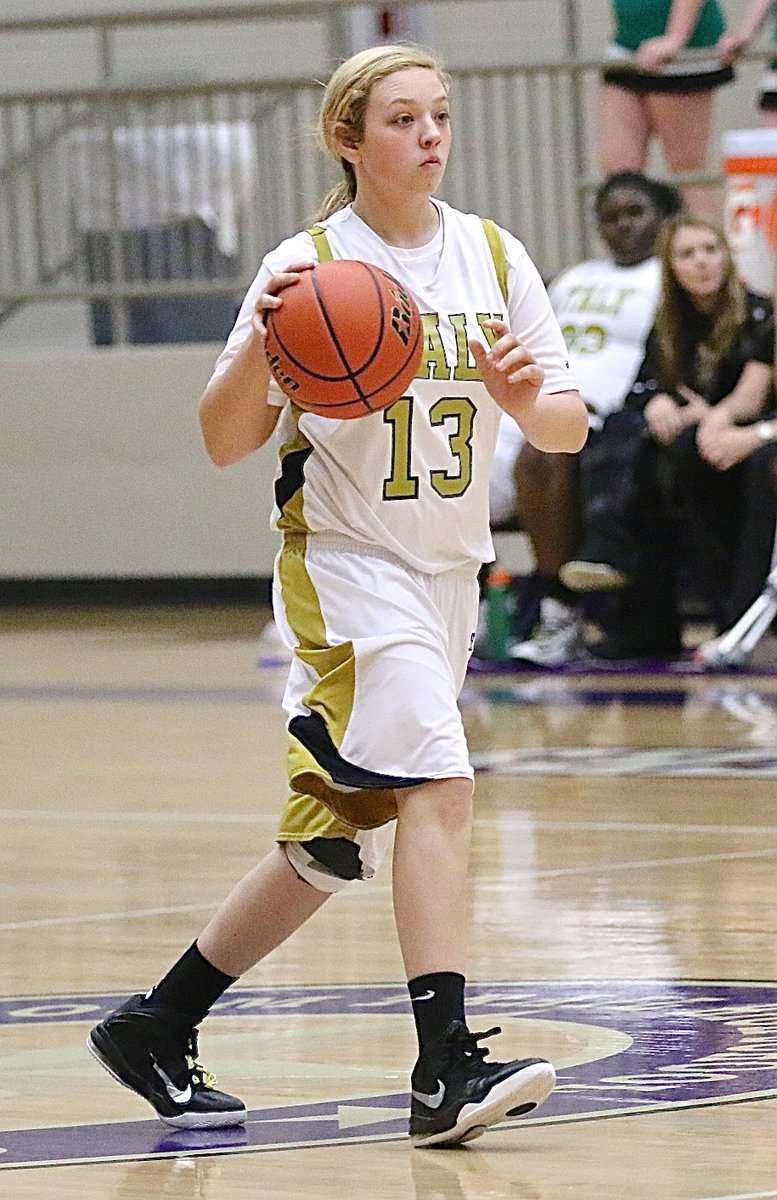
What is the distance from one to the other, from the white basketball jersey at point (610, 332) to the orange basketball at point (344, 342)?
6.61 meters

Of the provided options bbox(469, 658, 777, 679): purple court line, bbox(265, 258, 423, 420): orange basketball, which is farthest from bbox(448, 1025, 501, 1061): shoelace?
bbox(469, 658, 777, 679): purple court line

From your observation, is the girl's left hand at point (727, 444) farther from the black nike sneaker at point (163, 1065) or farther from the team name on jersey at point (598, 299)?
the black nike sneaker at point (163, 1065)

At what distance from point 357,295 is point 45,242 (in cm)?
1039

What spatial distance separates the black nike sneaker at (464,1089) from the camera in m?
3.07

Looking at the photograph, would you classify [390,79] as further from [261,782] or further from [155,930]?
[261,782]

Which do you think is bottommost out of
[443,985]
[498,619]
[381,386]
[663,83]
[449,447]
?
[498,619]

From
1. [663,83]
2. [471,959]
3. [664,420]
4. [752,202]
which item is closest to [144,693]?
[664,420]

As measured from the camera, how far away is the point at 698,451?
9.27 metres

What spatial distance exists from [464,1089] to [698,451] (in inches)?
250

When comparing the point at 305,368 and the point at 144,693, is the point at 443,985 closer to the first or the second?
the point at 305,368

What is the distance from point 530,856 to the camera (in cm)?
552

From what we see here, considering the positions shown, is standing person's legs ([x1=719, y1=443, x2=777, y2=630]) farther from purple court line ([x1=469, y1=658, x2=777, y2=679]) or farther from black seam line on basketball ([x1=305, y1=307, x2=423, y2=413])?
black seam line on basketball ([x1=305, y1=307, x2=423, y2=413])

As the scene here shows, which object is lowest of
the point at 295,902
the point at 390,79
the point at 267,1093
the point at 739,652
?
the point at 739,652

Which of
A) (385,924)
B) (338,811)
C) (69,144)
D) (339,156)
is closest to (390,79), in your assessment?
(339,156)
